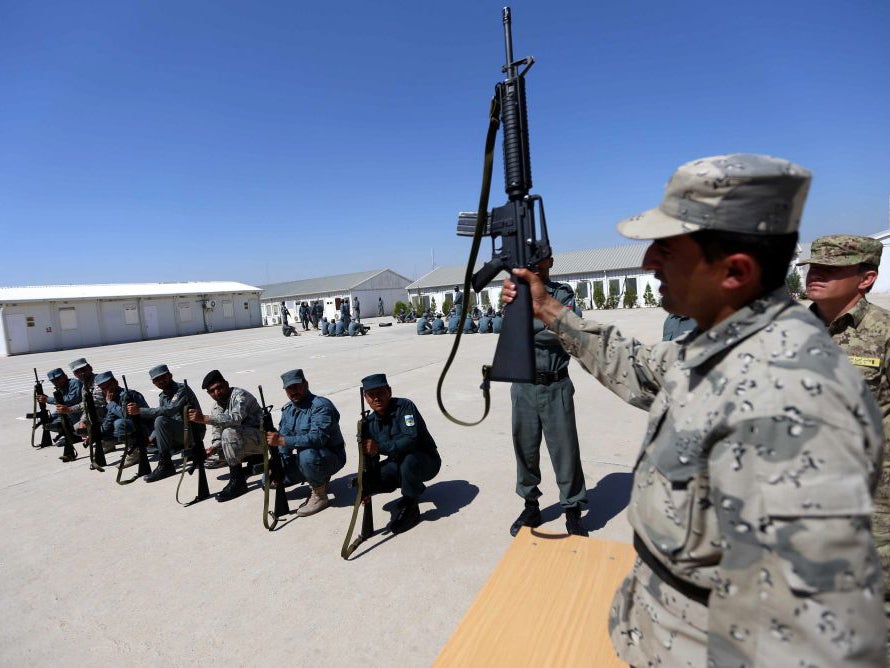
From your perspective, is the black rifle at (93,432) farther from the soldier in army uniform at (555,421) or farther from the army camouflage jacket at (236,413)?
the soldier in army uniform at (555,421)

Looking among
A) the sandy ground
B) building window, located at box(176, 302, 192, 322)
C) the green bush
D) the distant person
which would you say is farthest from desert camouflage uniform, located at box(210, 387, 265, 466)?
the green bush

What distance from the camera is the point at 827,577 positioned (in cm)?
70

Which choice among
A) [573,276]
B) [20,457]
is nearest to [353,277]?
[573,276]

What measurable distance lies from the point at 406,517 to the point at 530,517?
3.14 feet

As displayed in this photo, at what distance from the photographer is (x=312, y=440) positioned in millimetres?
3910

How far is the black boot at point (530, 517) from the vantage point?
345cm

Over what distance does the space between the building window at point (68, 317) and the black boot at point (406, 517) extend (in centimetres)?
2786

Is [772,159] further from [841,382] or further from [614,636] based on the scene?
[614,636]

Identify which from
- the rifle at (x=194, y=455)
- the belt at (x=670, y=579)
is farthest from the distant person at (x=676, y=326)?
the rifle at (x=194, y=455)

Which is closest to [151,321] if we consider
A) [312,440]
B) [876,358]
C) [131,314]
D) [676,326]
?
[131,314]

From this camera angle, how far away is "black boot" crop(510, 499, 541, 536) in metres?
3.45

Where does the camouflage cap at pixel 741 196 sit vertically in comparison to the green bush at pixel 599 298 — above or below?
above

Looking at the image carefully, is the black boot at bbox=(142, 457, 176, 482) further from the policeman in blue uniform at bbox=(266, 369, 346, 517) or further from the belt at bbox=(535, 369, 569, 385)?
the belt at bbox=(535, 369, 569, 385)

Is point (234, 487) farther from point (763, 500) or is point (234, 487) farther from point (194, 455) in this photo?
point (763, 500)
